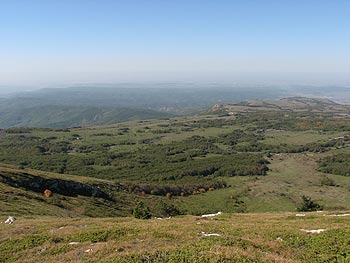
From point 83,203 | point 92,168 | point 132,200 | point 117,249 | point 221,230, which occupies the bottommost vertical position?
point 92,168

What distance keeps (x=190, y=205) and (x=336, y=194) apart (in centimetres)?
6297

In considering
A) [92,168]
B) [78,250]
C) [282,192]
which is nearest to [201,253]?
[78,250]

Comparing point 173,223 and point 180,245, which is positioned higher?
point 180,245

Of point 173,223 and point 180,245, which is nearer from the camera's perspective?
point 180,245

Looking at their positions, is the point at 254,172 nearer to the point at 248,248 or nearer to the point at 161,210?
the point at 161,210

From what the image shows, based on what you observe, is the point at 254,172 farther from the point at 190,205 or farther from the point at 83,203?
the point at 83,203

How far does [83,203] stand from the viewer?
66688 millimetres

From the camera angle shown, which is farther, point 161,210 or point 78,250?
point 161,210

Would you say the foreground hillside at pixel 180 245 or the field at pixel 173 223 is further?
the field at pixel 173 223

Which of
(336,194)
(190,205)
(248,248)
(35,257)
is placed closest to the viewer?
(248,248)

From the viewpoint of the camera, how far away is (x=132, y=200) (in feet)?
296

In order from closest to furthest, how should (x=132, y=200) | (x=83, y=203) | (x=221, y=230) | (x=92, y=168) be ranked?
1. (x=221, y=230)
2. (x=83, y=203)
3. (x=132, y=200)
4. (x=92, y=168)

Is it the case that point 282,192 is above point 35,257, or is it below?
below

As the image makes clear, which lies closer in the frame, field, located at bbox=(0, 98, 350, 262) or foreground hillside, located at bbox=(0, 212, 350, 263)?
foreground hillside, located at bbox=(0, 212, 350, 263)
